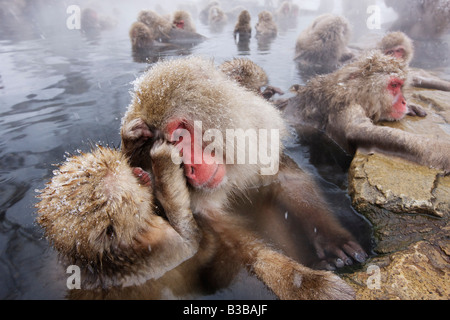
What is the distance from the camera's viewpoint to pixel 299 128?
374cm

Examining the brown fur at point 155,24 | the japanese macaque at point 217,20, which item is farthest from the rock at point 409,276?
the japanese macaque at point 217,20

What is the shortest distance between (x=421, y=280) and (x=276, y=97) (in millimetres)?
3791

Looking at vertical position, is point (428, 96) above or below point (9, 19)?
below

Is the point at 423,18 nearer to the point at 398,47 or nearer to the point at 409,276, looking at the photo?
the point at 398,47

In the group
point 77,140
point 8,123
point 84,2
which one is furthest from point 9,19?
point 77,140

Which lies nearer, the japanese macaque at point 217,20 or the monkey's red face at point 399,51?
the monkey's red face at point 399,51

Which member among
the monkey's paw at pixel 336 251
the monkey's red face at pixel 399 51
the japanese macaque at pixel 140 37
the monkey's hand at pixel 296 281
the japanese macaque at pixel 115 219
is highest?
the japanese macaque at pixel 140 37

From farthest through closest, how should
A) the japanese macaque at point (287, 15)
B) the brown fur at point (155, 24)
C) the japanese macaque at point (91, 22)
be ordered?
the japanese macaque at point (287, 15) → the japanese macaque at point (91, 22) → the brown fur at point (155, 24)

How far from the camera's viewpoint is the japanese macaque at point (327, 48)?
6707mm

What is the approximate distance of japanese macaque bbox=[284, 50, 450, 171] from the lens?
2396mm

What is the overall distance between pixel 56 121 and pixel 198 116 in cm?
309

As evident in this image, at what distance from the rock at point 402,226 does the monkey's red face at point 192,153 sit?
3.08ft

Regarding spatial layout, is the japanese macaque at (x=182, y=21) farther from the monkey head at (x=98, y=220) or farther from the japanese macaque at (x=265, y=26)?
the monkey head at (x=98, y=220)

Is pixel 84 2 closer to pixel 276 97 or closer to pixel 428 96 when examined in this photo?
pixel 276 97
